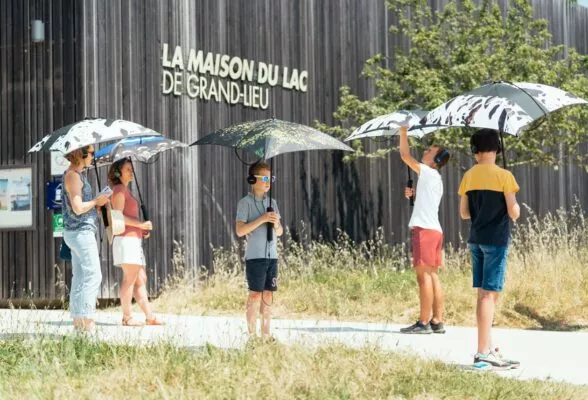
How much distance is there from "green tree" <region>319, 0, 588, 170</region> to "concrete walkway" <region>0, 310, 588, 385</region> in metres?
5.86

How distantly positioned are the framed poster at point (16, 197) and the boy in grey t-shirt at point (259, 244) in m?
6.58

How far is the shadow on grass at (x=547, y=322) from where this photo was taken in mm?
12281

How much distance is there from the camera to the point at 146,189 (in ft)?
52.6

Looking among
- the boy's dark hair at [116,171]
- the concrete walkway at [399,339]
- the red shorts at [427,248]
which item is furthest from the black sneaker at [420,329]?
the boy's dark hair at [116,171]

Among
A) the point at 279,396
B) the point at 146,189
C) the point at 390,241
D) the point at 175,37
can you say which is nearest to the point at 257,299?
the point at 279,396

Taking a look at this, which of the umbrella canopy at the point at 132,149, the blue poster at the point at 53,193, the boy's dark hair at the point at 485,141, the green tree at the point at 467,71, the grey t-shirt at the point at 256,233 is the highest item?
the green tree at the point at 467,71

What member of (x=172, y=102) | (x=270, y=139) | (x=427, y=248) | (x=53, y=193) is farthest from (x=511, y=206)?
(x=172, y=102)

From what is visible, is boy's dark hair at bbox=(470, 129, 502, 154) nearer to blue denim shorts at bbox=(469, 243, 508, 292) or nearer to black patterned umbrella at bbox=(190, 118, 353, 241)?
blue denim shorts at bbox=(469, 243, 508, 292)

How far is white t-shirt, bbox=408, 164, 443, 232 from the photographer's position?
11.5m

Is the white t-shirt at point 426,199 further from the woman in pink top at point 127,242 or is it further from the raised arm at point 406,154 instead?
the woman in pink top at point 127,242

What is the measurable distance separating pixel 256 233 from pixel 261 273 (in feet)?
1.15

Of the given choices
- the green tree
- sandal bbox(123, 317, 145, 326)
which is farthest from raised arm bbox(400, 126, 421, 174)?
the green tree

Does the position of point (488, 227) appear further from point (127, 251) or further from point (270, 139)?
point (127, 251)

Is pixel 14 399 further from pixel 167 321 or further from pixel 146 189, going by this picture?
pixel 146 189
